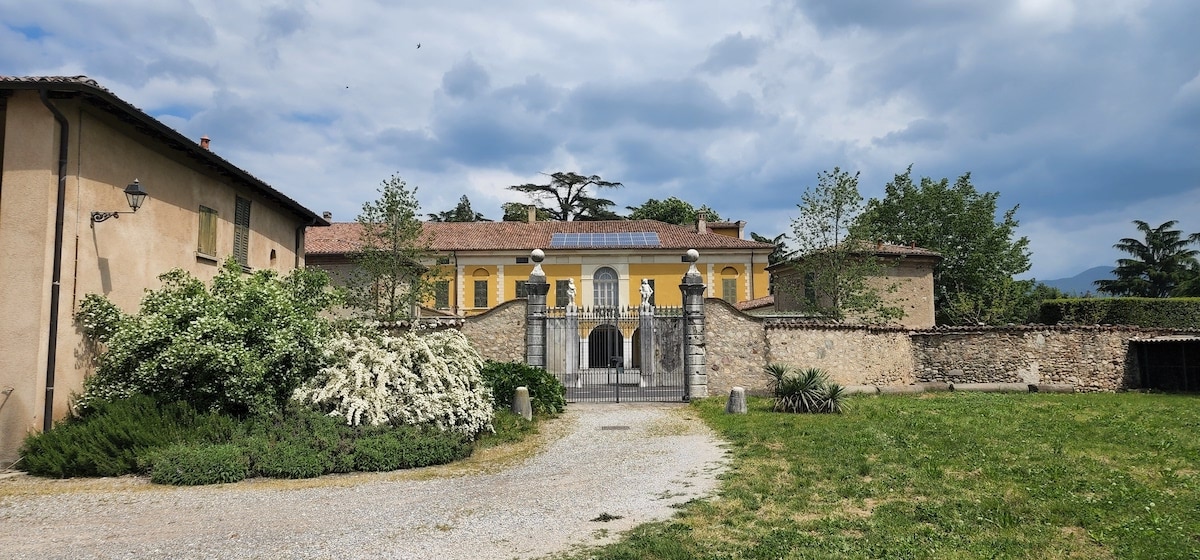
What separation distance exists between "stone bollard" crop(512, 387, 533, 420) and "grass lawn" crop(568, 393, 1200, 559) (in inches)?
142

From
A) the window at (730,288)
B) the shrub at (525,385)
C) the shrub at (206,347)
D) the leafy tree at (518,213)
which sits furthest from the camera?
the leafy tree at (518,213)

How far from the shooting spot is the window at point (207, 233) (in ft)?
42.2

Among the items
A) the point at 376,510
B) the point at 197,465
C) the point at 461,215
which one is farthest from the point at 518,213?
the point at 376,510

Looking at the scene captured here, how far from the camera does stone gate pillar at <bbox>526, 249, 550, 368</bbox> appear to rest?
16.6m

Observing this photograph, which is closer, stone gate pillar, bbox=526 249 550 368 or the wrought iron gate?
stone gate pillar, bbox=526 249 550 368

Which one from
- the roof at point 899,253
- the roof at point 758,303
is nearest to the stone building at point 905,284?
the roof at point 899,253

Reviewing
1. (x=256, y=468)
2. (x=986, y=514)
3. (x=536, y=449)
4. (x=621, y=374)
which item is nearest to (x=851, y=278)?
(x=621, y=374)

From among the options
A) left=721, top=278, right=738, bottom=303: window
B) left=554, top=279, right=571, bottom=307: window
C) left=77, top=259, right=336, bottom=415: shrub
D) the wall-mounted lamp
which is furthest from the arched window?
the wall-mounted lamp

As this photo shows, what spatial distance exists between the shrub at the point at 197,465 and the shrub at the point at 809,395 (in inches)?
393

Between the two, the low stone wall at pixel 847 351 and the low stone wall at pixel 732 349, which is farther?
the low stone wall at pixel 847 351

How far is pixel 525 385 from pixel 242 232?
6.97 meters

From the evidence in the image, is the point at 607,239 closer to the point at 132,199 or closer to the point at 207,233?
the point at 207,233

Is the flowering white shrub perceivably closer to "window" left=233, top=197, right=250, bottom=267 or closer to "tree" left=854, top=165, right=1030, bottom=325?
"window" left=233, top=197, right=250, bottom=267

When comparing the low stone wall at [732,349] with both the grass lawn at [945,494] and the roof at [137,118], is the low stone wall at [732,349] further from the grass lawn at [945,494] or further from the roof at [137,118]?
the roof at [137,118]
